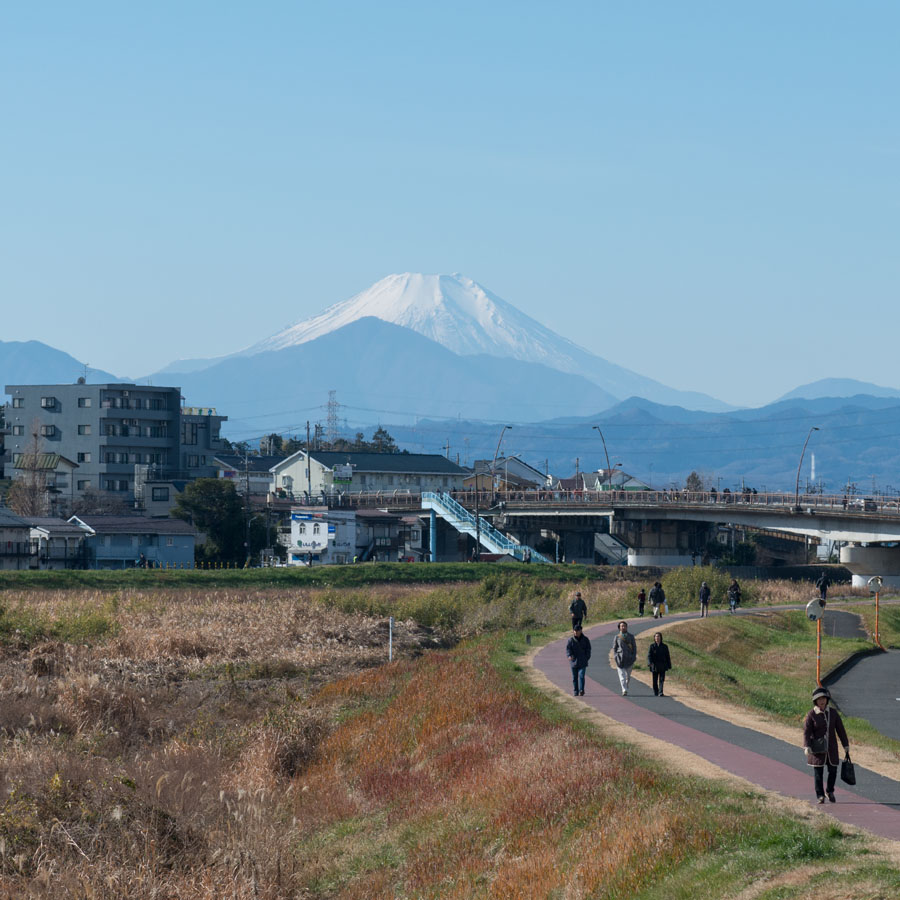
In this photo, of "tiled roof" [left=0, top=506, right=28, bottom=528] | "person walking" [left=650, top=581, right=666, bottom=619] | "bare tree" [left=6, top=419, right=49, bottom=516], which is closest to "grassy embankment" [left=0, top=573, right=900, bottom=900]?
"person walking" [left=650, top=581, right=666, bottom=619]

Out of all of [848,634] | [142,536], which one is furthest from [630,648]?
[142,536]

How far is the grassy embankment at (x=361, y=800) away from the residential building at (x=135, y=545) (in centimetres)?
5080

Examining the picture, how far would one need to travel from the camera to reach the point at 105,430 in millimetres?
129875

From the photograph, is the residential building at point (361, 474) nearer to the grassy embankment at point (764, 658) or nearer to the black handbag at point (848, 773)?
the grassy embankment at point (764, 658)

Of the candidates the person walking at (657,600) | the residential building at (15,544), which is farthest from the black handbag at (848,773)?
the residential building at (15,544)

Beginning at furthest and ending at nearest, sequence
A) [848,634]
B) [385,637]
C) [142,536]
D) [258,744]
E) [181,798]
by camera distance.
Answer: [142,536] < [848,634] < [385,637] < [258,744] < [181,798]

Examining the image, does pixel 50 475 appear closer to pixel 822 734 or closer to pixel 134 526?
pixel 134 526

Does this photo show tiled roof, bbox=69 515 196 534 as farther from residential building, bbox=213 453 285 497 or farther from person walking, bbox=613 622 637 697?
person walking, bbox=613 622 637 697

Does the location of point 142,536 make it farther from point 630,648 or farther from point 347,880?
point 347,880

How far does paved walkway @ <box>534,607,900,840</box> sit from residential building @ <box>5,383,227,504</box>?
9712 centimetres

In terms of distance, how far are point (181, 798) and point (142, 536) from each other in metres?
70.8

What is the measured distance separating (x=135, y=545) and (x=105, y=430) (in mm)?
43622

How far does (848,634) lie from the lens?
A: 5819cm

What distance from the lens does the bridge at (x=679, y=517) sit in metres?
85.7
